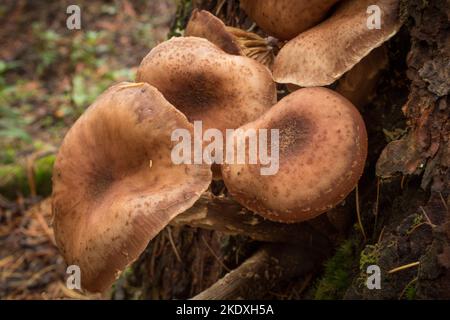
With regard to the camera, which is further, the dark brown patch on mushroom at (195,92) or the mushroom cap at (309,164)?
the dark brown patch on mushroom at (195,92)

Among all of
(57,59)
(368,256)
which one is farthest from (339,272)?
(57,59)

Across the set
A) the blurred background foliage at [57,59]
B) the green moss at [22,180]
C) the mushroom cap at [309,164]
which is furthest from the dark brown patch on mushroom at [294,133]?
the blurred background foliage at [57,59]

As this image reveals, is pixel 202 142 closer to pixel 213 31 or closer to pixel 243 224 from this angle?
pixel 243 224

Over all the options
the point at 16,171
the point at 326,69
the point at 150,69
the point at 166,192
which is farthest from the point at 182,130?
the point at 16,171

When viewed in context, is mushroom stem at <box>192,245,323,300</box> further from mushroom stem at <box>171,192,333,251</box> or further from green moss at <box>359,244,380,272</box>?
green moss at <box>359,244,380,272</box>

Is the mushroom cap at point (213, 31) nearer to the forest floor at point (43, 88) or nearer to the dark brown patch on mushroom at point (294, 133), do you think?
the dark brown patch on mushroom at point (294, 133)

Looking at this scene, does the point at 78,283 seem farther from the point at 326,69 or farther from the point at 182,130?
the point at 326,69

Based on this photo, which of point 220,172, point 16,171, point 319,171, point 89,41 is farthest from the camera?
point 89,41
